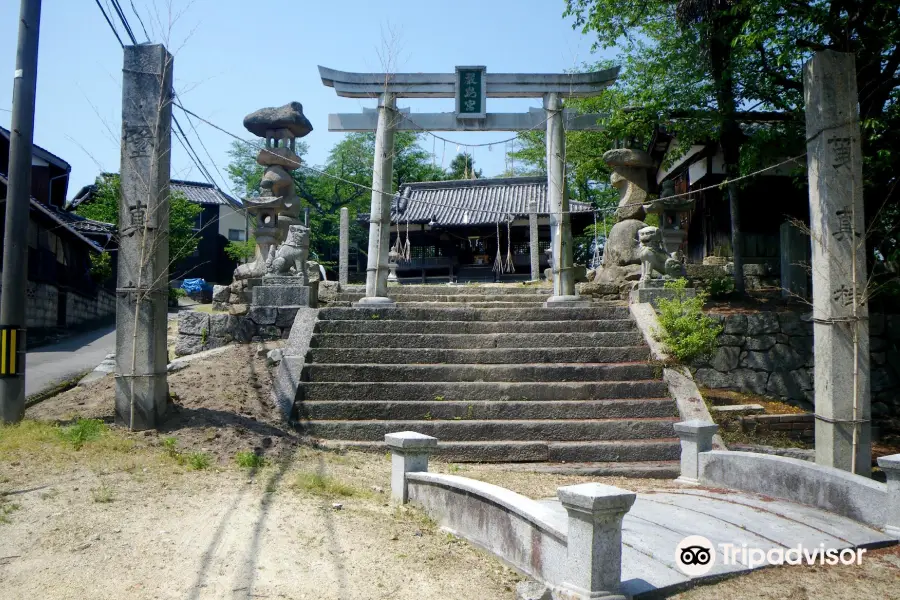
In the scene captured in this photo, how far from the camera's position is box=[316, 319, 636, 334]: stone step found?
10391 millimetres

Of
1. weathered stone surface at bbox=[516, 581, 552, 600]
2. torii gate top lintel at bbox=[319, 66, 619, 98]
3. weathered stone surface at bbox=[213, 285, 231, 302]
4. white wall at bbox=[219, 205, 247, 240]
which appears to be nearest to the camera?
weathered stone surface at bbox=[516, 581, 552, 600]

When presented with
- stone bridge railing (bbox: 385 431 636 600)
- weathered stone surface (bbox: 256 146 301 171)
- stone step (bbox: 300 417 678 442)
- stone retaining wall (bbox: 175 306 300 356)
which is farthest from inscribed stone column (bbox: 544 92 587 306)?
stone bridge railing (bbox: 385 431 636 600)

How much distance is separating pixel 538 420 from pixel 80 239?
780 inches

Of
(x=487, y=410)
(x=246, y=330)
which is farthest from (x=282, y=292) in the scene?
(x=487, y=410)

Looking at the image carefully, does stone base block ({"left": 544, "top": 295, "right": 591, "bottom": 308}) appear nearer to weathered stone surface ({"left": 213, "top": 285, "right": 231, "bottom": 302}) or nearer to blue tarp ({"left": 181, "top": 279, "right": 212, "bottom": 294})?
weathered stone surface ({"left": 213, "top": 285, "right": 231, "bottom": 302})

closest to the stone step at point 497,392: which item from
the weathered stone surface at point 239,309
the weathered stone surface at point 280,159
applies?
the weathered stone surface at point 239,309

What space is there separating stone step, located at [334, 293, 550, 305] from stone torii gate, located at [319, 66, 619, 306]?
2.67 ft

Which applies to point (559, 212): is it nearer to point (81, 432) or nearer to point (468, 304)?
point (468, 304)

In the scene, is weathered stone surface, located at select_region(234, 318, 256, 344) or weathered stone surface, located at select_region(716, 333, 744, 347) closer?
weathered stone surface, located at select_region(716, 333, 744, 347)

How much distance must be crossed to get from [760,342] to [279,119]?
10.3 m

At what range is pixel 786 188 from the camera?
683 inches

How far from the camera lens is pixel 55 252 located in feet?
68.4

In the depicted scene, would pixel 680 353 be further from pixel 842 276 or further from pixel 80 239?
pixel 80 239

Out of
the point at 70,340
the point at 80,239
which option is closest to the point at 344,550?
the point at 70,340
